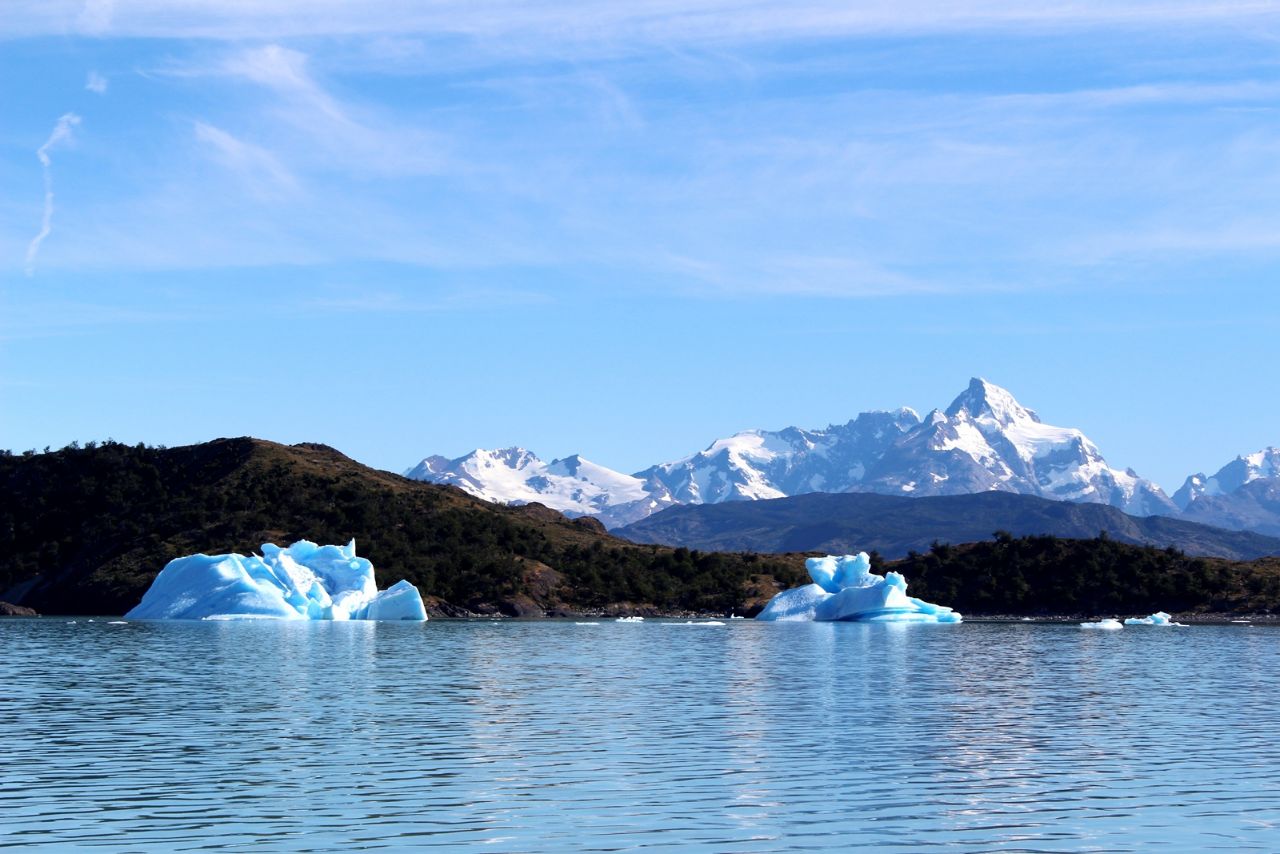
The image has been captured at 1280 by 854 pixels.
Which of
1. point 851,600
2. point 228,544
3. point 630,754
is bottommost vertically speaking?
point 630,754

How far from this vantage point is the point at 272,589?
140m

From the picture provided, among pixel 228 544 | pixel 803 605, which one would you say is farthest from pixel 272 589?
pixel 803 605

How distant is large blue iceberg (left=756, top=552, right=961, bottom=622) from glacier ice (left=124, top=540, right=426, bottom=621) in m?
40.0

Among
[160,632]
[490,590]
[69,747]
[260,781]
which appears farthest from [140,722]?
[490,590]

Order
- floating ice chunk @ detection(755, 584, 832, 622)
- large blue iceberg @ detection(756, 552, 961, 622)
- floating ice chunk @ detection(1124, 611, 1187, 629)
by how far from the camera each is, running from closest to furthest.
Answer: large blue iceberg @ detection(756, 552, 961, 622)
floating ice chunk @ detection(755, 584, 832, 622)
floating ice chunk @ detection(1124, 611, 1187, 629)

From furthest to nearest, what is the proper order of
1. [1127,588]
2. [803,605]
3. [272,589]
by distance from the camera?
[1127,588] → [803,605] → [272,589]

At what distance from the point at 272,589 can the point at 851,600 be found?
5888 centimetres

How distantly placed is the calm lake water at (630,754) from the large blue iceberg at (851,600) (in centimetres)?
7163

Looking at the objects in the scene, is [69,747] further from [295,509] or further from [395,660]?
[295,509]

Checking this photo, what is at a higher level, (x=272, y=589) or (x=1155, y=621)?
(x=272, y=589)

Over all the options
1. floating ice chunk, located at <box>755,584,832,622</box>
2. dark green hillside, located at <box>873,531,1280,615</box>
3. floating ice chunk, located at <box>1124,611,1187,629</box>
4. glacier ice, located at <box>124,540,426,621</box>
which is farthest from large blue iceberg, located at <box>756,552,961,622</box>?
glacier ice, located at <box>124,540,426,621</box>

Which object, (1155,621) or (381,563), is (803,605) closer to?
(1155,621)

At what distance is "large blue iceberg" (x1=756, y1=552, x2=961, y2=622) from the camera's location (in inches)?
6117

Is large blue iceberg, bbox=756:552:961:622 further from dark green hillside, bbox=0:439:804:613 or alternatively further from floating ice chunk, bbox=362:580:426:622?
floating ice chunk, bbox=362:580:426:622
